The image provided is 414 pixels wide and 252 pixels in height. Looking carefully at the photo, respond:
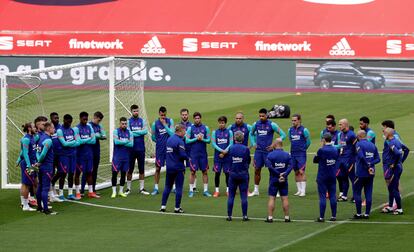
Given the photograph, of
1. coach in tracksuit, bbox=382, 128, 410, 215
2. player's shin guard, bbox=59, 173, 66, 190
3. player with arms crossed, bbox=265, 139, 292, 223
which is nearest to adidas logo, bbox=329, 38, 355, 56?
player's shin guard, bbox=59, 173, 66, 190

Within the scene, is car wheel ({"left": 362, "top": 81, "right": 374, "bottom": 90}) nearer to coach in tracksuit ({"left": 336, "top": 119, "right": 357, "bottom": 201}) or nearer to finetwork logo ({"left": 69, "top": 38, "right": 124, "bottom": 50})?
finetwork logo ({"left": 69, "top": 38, "right": 124, "bottom": 50})

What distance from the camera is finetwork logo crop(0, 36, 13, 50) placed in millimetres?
53906

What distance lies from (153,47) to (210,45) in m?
2.78

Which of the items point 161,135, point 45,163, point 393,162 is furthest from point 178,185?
point 393,162

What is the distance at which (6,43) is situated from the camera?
177 feet

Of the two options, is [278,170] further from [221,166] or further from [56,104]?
[56,104]

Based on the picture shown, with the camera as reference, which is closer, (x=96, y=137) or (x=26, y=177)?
(x=26, y=177)

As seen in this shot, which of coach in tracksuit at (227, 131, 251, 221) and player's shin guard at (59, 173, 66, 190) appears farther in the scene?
player's shin guard at (59, 173, 66, 190)

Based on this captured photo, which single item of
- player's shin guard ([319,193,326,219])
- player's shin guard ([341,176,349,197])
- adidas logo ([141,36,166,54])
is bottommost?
player's shin guard ([319,193,326,219])

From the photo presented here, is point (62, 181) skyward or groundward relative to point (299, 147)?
groundward

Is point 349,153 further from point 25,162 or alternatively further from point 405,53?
point 405,53

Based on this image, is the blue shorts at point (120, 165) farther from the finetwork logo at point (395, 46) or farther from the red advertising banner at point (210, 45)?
the finetwork logo at point (395, 46)

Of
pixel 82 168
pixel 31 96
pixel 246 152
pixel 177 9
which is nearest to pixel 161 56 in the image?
pixel 177 9

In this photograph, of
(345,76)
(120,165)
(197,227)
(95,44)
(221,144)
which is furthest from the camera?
(95,44)
